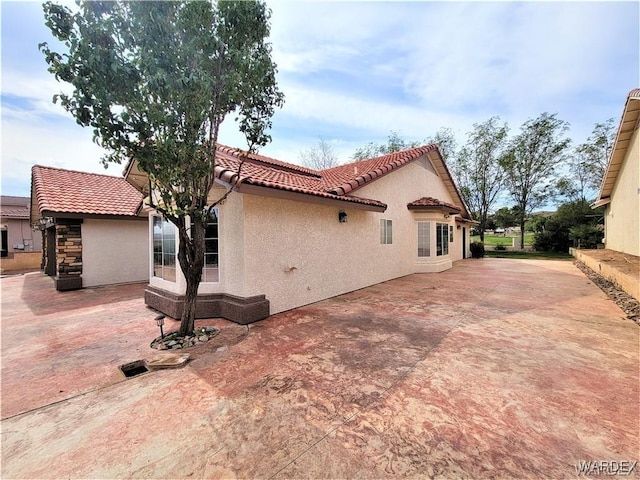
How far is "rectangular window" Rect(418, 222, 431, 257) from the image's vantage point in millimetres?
15359

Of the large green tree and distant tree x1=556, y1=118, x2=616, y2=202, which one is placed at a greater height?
distant tree x1=556, y1=118, x2=616, y2=202

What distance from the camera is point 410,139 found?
119 ft

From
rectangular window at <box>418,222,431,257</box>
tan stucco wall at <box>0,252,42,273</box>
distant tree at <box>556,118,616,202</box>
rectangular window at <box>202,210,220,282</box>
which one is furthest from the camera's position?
distant tree at <box>556,118,616,202</box>

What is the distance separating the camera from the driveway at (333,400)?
267cm

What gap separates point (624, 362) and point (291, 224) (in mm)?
7305

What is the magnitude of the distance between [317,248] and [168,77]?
5808mm

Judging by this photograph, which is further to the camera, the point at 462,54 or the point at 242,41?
the point at 462,54

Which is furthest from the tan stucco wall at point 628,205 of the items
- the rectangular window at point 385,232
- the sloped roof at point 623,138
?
the rectangular window at point 385,232

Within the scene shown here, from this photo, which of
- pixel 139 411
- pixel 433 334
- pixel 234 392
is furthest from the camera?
pixel 433 334

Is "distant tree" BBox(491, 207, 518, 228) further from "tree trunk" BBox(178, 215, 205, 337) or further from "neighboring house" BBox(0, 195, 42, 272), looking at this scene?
"neighboring house" BBox(0, 195, 42, 272)

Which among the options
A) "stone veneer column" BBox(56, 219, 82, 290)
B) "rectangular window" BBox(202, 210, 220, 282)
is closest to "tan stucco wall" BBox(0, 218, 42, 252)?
"stone veneer column" BBox(56, 219, 82, 290)

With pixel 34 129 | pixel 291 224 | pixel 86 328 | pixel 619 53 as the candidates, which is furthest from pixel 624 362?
pixel 34 129

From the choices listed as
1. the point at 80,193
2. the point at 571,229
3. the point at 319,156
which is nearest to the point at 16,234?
the point at 80,193

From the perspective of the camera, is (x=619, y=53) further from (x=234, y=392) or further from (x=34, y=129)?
(x=34, y=129)
